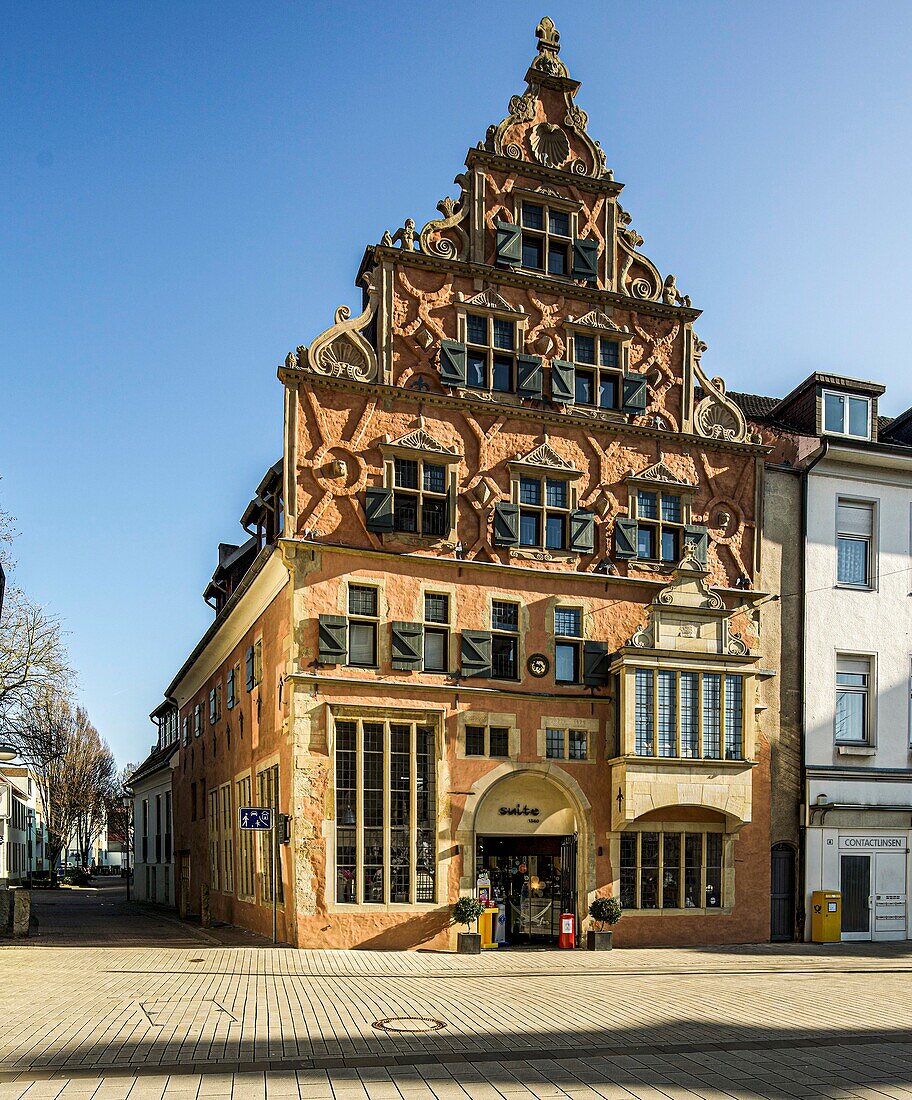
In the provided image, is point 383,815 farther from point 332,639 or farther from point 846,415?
point 846,415

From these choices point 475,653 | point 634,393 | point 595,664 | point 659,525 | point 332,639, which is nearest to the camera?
point 332,639

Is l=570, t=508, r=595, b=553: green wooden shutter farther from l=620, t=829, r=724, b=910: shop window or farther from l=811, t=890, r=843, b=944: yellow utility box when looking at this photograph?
l=811, t=890, r=843, b=944: yellow utility box

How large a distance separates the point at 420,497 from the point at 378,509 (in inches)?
46.0

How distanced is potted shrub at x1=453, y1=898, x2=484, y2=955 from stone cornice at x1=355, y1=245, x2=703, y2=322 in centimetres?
1486

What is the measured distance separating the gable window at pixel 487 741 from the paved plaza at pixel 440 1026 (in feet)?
14.7

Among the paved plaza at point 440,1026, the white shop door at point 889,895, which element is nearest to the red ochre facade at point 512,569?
the paved plaza at point 440,1026

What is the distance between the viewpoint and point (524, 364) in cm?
2650

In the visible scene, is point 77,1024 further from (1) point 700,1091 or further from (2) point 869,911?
(2) point 869,911

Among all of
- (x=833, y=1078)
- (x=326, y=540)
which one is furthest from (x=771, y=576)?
(x=833, y=1078)

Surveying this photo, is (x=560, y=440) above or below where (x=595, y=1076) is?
above

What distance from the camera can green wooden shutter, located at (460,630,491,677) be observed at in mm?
24656

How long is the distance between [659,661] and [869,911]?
944 cm

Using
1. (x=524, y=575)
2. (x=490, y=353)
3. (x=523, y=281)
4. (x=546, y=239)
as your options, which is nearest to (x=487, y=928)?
(x=524, y=575)

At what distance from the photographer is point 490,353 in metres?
26.3
